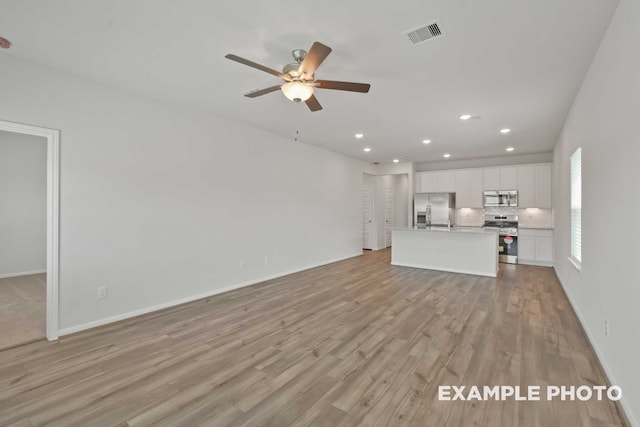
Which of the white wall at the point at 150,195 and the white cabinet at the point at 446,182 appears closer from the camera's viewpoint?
the white wall at the point at 150,195

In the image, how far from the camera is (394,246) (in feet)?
22.5

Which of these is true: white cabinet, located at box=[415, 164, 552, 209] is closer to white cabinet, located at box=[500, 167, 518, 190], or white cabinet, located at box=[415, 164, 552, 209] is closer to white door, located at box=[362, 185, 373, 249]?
white cabinet, located at box=[500, 167, 518, 190]

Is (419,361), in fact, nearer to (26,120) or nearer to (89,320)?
(89,320)

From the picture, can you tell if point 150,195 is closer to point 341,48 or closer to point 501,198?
point 341,48

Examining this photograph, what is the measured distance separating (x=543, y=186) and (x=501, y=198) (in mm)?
890

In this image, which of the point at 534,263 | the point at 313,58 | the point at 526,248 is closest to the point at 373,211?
Answer: the point at 526,248

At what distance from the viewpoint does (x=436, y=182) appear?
8.36 m

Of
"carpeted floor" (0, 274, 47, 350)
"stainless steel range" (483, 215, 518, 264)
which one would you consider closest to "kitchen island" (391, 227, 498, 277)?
"stainless steel range" (483, 215, 518, 264)

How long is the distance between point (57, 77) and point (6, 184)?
166 inches

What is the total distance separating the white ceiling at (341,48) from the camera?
207cm

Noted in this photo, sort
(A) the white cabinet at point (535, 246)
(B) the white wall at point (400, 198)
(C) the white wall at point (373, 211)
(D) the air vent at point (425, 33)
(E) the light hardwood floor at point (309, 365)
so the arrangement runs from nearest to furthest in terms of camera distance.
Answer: (E) the light hardwood floor at point (309, 365) → (D) the air vent at point (425, 33) → (A) the white cabinet at point (535, 246) → (C) the white wall at point (373, 211) → (B) the white wall at point (400, 198)

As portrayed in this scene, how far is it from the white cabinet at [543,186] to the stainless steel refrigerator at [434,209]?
1900 mm

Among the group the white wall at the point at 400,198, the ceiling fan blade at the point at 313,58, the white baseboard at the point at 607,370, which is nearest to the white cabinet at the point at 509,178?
the white wall at the point at 400,198

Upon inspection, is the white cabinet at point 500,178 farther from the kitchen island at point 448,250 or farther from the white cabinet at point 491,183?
the kitchen island at point 448,250
